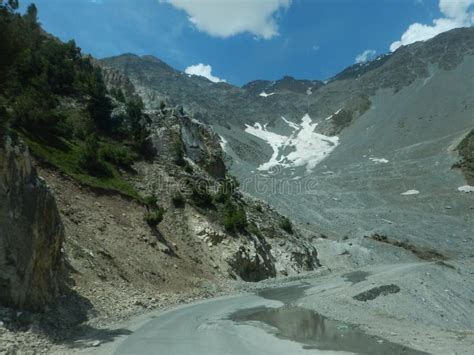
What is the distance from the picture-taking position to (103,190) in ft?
106

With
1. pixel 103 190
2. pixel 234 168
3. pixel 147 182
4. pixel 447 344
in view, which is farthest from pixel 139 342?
pixel 234 168

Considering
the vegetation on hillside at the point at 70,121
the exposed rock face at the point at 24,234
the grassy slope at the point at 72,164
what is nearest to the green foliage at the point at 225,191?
the vegetation on hillside at the point at 70,121

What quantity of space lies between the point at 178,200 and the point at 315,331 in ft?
76.1

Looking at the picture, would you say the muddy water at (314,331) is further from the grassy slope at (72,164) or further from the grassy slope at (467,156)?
the grassy slope at (467,156)

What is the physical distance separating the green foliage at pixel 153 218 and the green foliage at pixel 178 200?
15.7 feet

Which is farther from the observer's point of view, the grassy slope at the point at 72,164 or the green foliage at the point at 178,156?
the green foliage at the point at 178,156

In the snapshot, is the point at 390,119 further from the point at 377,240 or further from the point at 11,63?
the point at 11,63

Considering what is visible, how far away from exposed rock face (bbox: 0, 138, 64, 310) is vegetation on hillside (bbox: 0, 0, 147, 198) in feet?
13.0

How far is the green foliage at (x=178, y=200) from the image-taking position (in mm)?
38750

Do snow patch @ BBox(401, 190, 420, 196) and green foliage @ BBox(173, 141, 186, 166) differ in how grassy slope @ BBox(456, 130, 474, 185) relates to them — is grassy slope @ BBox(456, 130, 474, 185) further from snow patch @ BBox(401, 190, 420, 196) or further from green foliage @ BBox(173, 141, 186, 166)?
green foliage @ BBox(173, 141, 186, 166)

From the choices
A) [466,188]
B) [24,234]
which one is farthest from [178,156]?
[466,188]

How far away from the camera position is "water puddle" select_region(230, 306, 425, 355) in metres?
13.8

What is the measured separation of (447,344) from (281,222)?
4192 centimetres

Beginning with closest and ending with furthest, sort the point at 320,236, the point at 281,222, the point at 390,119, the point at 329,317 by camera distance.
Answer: the point at 329,317
the point at 281,222
the point at 320,236
the point at 390,119
